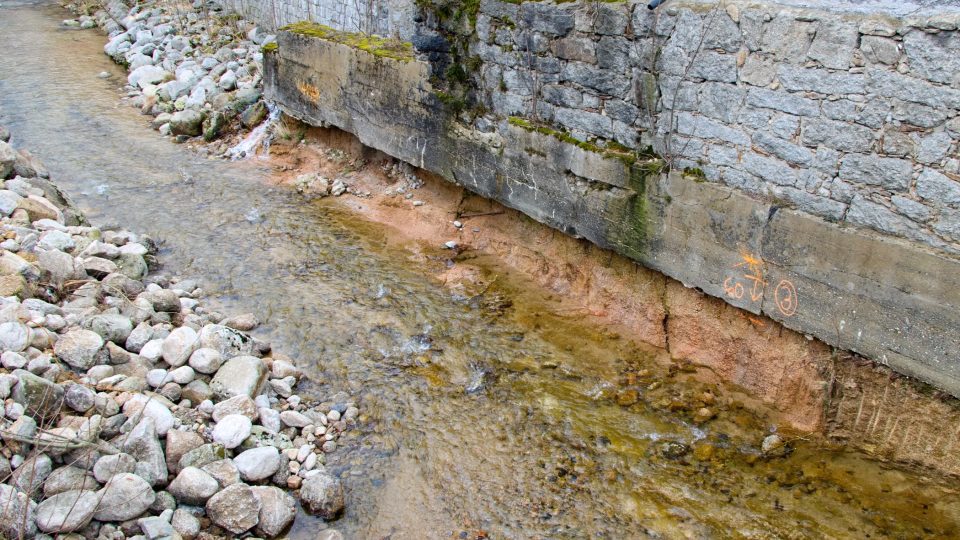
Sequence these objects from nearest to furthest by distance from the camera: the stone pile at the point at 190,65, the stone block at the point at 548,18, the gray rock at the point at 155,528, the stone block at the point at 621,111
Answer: the gray rock at the point at 155,528
the stone block at the point at 621,111
the stone block at the point at 548,18
the stone pile at the point at 190,65

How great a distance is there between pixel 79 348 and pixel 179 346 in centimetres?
59

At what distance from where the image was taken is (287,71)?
898 cm

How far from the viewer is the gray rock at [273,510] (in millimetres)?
4027

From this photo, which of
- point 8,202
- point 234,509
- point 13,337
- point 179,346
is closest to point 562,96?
point 179,346

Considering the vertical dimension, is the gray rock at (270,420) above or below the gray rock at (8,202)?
below

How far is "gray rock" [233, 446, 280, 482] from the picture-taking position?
14.0 feet

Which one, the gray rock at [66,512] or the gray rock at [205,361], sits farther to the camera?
the gray rock at [205,361]

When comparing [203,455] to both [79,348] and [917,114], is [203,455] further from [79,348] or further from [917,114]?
[917,114]

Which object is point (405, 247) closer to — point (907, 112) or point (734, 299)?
point (734, 299)

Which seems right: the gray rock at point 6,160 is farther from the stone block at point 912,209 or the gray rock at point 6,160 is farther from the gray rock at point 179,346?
the stone block at point 912,209

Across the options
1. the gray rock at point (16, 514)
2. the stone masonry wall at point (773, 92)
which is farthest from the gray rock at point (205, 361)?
the stone masonry wall at point (773, 92)

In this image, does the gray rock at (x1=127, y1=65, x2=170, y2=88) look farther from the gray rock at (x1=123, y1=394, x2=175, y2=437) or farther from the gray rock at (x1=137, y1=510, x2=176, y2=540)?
the gray rock at (x1=137, y1=510, x2=176, y2=540)

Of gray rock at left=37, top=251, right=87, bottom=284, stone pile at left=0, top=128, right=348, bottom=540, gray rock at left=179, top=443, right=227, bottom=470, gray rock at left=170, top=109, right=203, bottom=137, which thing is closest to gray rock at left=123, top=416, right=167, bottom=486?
stone pile at left=0, top=128, right=348, bottom=540

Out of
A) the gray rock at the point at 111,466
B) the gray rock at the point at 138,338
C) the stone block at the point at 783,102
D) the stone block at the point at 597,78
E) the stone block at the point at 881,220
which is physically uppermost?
the stone block at the point at 783,102
